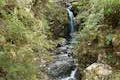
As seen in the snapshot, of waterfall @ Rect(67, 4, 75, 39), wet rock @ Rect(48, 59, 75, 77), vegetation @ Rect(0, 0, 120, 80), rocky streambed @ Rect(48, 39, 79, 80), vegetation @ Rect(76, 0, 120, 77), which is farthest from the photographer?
waterfall @ Rect(67, 4, 75, 39)

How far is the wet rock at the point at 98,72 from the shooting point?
727 centimetres

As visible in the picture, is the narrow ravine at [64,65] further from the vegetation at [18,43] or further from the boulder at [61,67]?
the vegetation at [18,43]

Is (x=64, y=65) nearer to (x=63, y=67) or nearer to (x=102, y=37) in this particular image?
(x=63, y=67)

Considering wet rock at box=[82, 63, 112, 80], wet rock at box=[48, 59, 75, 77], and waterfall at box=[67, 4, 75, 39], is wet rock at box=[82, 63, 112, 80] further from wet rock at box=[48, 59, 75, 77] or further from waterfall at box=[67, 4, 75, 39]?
waterfall at box=[67, 4, 75, 39]

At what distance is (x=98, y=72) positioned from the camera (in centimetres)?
743

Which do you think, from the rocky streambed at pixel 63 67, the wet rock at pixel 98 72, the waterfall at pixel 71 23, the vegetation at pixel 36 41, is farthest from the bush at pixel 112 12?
the waterfall at pixel 71 23

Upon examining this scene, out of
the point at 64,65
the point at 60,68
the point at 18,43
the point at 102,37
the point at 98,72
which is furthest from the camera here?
the point at 64,65

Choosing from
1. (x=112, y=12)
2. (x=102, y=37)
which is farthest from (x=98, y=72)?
(x=112, y=12)

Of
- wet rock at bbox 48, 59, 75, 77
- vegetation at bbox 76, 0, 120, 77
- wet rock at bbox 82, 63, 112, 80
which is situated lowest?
wet rock at bbox 48, 59, 75, 77

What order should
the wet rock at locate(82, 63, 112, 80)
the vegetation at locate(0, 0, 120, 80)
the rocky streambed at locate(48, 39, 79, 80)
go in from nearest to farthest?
the vegetation at locate(0, 0, 120, 80) < the wet rock at locate(82, 63, 112, 80) < the rocky streambed at locate(48, 39, 79, 80)

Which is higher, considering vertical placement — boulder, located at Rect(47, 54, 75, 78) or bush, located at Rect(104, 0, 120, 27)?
bush, located at Rect(104, 0, 120, 27)

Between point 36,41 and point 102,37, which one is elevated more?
point 36,41

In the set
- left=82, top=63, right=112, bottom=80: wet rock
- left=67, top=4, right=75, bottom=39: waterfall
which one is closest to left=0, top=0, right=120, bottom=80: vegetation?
left=82, top=63, right=112, bottom=80: wet rock

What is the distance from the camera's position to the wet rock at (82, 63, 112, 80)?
23.9 feet
